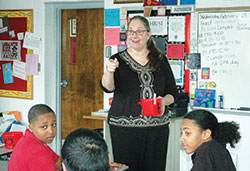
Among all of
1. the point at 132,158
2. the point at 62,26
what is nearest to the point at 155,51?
the point at 132,158

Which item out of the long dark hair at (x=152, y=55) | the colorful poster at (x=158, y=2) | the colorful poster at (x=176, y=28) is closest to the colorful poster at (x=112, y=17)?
the colorful poster at (x=158, y=2)

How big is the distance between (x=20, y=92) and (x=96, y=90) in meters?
1.09

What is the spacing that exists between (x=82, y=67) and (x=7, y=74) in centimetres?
111

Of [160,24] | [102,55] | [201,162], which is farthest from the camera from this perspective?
[102,55]

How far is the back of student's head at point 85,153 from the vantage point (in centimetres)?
129

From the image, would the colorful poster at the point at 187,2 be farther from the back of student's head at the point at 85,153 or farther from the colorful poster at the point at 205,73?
the back of student's head at the point at 85,153

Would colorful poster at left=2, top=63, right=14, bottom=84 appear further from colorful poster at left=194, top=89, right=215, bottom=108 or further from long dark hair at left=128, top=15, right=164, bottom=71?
long dark hair at left=128, top=15, right=164, bottom=71

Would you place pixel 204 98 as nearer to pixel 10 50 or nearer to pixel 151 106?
pixel 151 106

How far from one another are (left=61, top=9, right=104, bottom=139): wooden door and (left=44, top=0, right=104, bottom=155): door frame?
0.07 metres

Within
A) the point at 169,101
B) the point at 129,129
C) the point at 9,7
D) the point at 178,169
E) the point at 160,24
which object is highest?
the point at 9,7

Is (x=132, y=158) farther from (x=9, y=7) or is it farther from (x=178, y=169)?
(x=9, y=7)

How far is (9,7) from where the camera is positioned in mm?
5301

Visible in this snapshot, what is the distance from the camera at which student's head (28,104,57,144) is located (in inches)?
92.1

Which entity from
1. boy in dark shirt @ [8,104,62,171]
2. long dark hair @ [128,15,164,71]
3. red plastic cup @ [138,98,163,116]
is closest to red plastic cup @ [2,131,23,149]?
boy in dark shirt @ [8,104,62,171]
